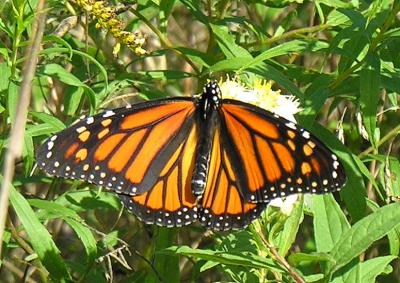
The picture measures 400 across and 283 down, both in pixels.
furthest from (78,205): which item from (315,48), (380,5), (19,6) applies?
(380,5)

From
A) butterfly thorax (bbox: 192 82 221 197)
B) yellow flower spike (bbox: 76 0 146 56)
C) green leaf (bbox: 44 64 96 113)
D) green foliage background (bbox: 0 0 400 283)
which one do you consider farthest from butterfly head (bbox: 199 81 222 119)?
green leaf (bbox: 44 64 96 113)

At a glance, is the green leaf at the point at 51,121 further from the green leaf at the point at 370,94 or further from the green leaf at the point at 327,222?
the green leaf at the point at 370,94

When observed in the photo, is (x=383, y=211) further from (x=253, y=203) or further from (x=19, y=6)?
(x=19, y=6)

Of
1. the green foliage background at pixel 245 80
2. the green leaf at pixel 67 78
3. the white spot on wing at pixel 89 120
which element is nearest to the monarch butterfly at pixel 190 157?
the white spot on wing at pixel 89 120

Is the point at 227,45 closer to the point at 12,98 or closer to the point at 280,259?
the point at 12,98

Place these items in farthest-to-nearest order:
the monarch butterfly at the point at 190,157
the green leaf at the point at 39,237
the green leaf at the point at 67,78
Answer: the green leaf at the point at 67,78 → the green leaf at the point at 39,237 → the monarch butterfly at the point at 190,157

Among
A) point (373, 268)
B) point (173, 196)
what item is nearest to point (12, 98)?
point (173, 196)
